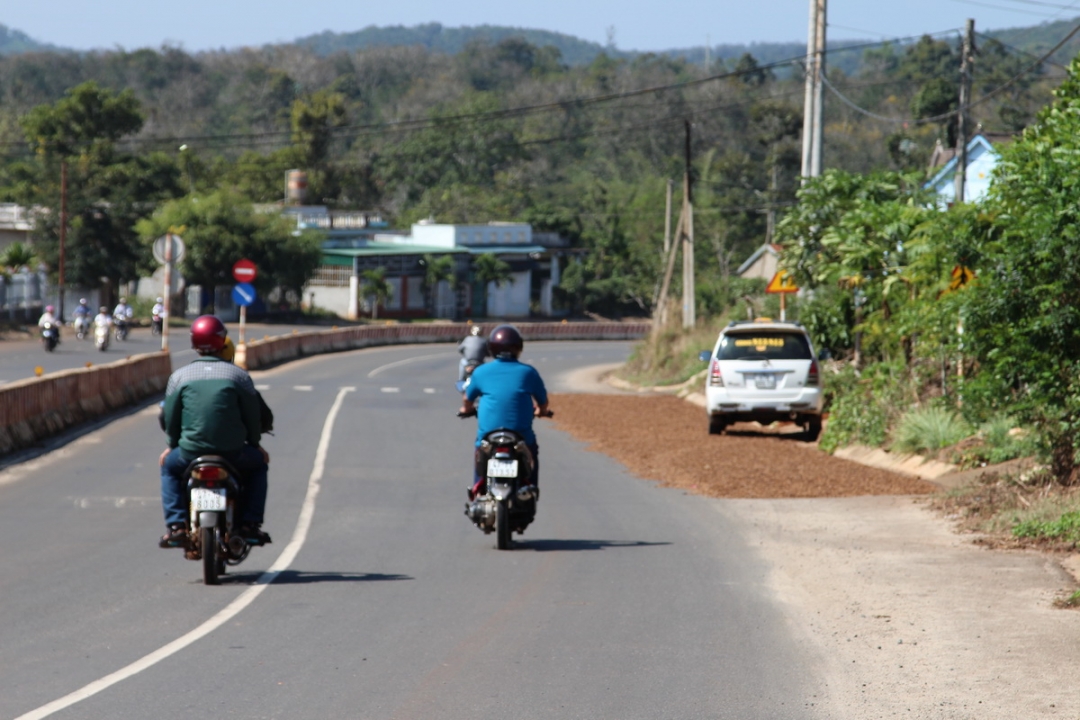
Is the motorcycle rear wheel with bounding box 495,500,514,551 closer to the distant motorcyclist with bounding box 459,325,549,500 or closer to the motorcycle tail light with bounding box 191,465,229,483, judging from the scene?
the distant motorcyclist with bounding box 459,325,549,500

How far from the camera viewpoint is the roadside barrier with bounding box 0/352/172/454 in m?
19.4

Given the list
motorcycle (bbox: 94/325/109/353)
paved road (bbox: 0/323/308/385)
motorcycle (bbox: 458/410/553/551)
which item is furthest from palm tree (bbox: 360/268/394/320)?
motorcycle (bbox: 458/410/553/551)

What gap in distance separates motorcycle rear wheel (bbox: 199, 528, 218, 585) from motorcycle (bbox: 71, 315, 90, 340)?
4465cm

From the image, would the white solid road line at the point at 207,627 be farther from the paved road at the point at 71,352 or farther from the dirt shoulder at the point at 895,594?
the paved road at the point at 71,352

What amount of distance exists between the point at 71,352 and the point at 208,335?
3857cm

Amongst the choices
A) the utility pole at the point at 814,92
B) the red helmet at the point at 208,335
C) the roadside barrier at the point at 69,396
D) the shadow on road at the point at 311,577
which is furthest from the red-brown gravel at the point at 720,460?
the roadside barrier at the point at 69,396

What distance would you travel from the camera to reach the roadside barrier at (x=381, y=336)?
150 ft

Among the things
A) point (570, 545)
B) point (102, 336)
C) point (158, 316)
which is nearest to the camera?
point (570, 545)

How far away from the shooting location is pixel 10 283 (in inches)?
2340

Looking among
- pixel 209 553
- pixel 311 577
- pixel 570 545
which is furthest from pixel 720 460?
pixel 209 553

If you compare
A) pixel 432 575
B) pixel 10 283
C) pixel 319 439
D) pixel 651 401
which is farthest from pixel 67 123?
pixel 432 575

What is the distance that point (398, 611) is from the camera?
892cm

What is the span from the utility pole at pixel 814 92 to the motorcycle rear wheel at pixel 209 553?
69.3ft

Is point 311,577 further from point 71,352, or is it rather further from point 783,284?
point 71,352
